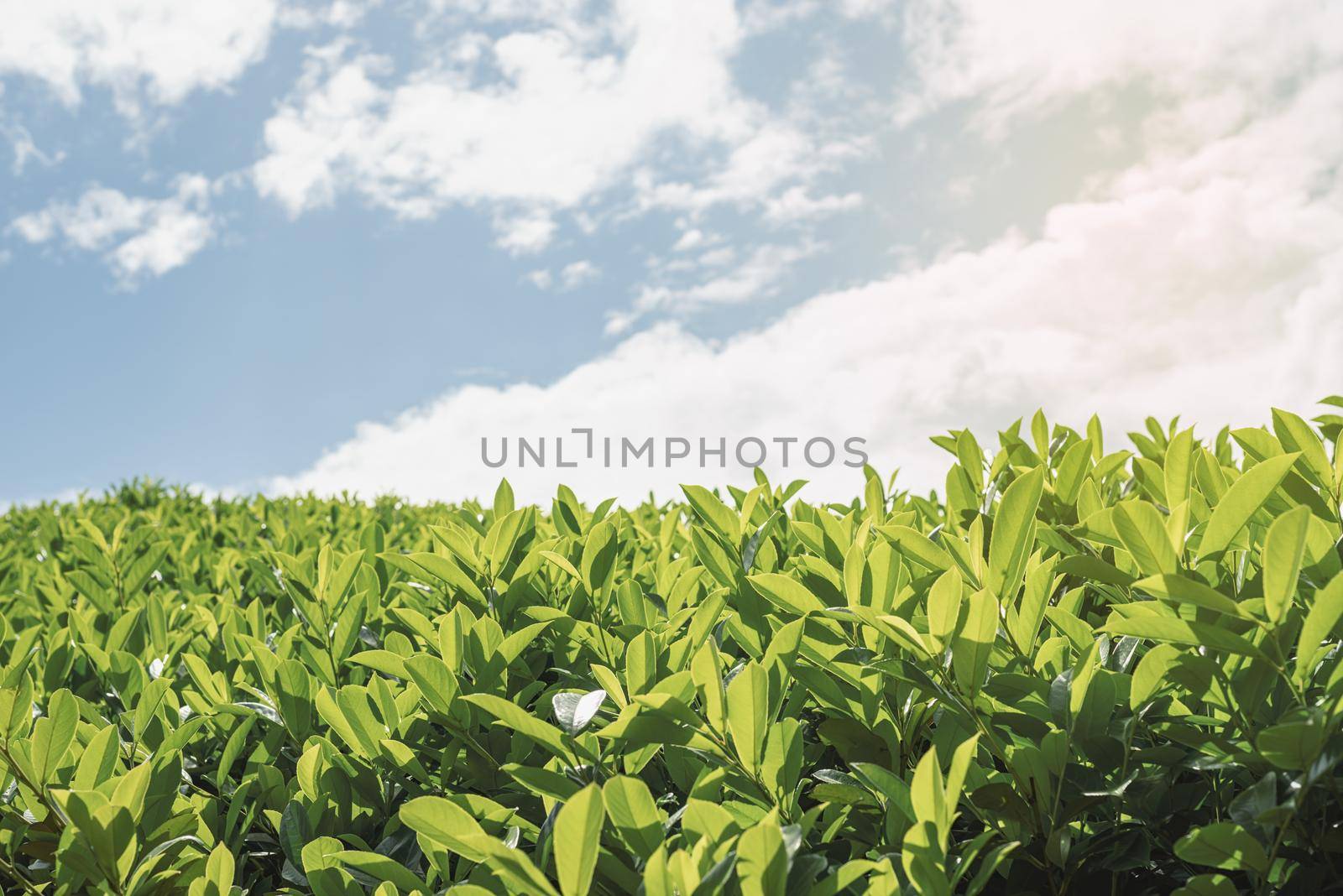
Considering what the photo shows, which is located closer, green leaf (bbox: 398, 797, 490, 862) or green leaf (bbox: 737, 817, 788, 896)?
green leaf (bbox: 737, 817, 788, 896)

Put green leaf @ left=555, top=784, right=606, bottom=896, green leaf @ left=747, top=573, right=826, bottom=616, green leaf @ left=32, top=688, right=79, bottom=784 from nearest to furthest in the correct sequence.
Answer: green leaf @ left=555, top=784, right=606, bottom=896
green leaf @ left=747, top=573, right=826, bottom=616
green leaf @ left=32, top=688, right=79, bottom=784

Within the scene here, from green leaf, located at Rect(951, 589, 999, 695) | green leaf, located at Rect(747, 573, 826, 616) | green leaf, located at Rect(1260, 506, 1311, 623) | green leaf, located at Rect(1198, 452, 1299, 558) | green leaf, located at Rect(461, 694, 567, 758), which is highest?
green leaf, located at Rect(1198, 452, 1299, 558)

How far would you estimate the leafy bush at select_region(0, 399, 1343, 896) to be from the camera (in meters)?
1.45

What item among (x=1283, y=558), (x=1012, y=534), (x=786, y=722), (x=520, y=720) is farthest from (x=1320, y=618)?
(x=520, y=720)

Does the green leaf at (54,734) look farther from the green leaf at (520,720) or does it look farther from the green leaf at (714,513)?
the green leaf at (714,513)

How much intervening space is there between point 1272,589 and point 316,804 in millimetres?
1824

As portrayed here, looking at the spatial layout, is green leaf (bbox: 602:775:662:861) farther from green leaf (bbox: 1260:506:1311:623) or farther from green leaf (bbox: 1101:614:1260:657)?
green leaf (bbox: 1260:506:1311:623)

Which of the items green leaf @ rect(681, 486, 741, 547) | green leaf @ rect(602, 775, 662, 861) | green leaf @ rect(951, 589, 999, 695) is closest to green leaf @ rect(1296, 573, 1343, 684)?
green leaf @ rect(951, 589, 999, 695)

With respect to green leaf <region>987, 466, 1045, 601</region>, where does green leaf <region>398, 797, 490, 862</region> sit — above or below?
below

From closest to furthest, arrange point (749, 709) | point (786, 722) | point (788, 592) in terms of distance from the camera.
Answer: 1. point (749, 709)
2. point (786, 722)
3. point (788, 592)

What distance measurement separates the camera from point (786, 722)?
5.42 feet

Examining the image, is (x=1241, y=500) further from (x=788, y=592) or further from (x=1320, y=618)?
(x=788, y=592)

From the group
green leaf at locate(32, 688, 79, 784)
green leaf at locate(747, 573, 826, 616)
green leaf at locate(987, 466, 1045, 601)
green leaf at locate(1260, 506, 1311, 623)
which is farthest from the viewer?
green leaf at locate(32, 688, 79, 784)

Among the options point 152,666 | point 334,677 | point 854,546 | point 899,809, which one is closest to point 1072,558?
point 854,546
